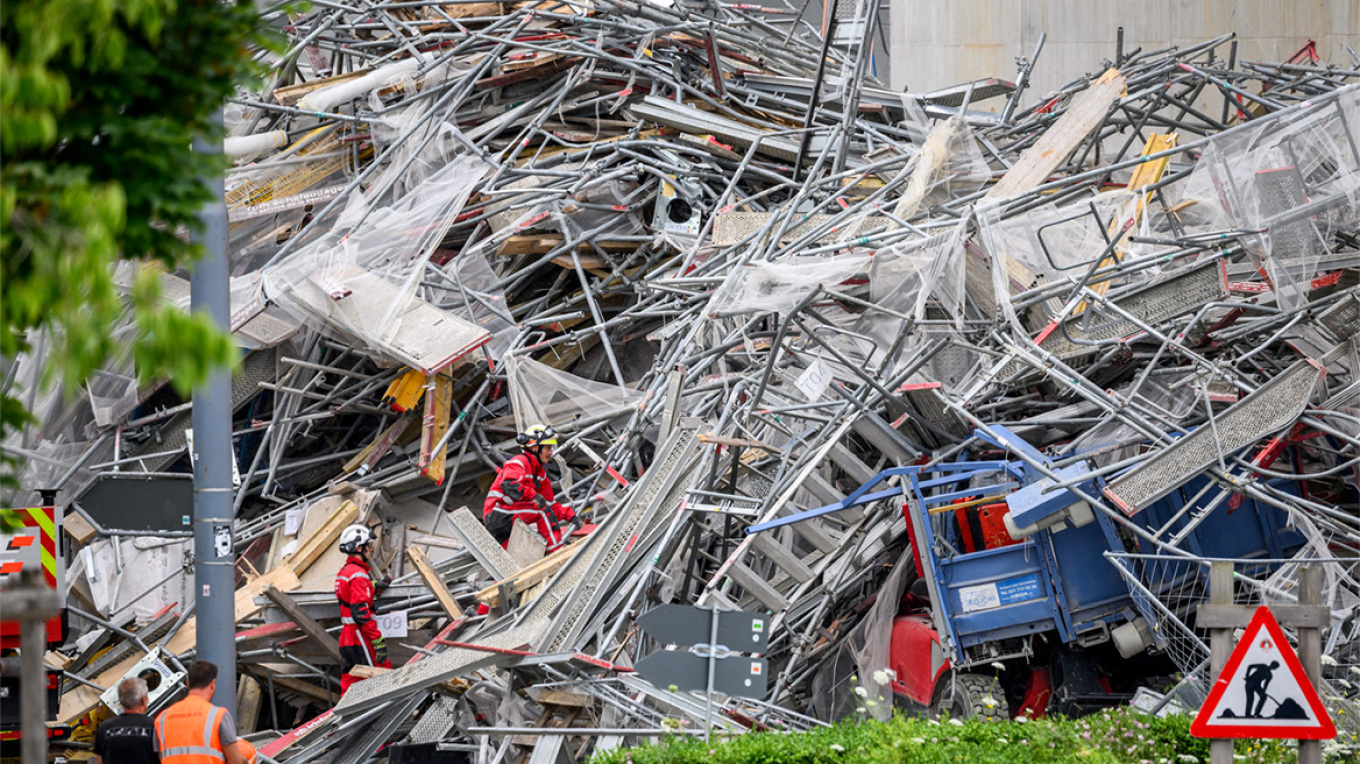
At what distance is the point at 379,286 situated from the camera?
12344 millimetres

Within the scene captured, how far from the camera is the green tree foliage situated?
262 centimetres

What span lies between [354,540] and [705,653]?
471 centimetres

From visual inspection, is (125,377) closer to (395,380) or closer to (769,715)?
(395,380)

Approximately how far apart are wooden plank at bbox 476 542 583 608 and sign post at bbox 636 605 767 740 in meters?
3.17

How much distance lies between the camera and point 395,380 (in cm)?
1288

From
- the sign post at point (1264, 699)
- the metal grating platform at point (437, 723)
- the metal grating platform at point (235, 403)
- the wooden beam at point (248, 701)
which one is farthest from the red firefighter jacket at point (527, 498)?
the sign post at point (1264, 699)

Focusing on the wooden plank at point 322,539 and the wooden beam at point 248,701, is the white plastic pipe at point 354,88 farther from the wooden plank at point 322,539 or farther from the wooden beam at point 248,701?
the wooden beam at point 248,701

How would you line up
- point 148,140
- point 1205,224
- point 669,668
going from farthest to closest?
1. point 1205,224
2. point 669,668
3. point 148,140

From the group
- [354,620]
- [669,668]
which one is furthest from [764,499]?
[354,620]

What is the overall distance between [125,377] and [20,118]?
10687 millimetres

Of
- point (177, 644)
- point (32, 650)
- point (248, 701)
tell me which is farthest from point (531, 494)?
point (32, 650)

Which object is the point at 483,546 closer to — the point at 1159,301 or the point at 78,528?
the point at 78,528

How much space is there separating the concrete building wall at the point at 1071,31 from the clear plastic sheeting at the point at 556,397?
400 inches

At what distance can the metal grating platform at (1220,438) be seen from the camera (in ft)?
26.4
